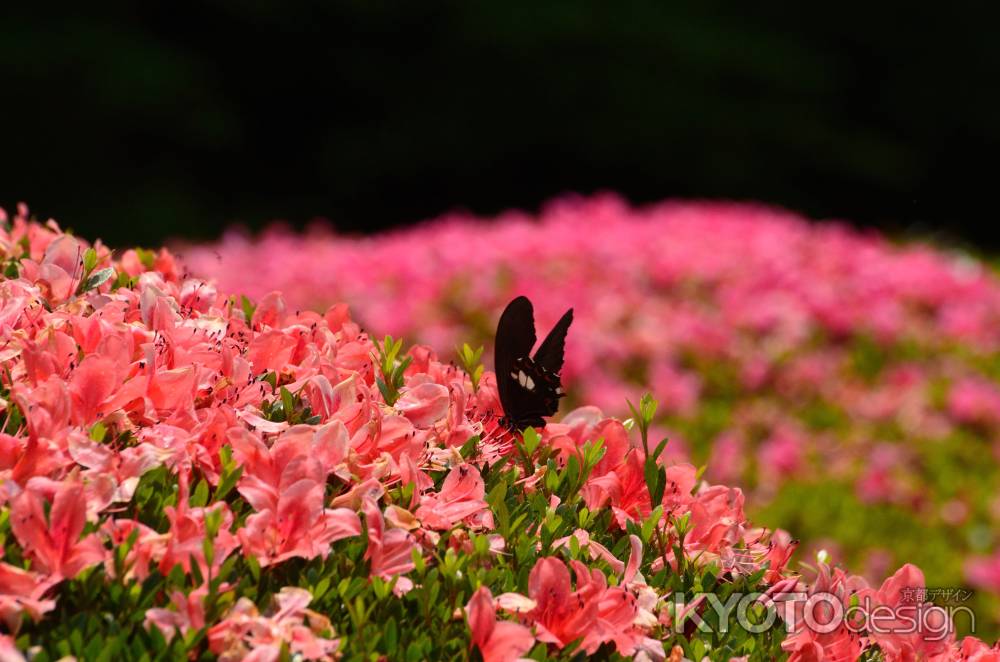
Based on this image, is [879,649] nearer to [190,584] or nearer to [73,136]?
[190,584]

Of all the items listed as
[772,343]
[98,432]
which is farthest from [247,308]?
[772,343]

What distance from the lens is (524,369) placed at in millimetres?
2551

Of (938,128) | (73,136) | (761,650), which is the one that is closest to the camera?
(761,650)

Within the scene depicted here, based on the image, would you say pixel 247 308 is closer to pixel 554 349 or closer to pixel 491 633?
pixel 554 349

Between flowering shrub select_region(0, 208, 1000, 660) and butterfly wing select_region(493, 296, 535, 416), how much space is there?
0.07 meters

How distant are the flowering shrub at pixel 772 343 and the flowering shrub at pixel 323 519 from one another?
12.1 feet

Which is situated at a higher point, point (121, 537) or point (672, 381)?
point (121, 537)

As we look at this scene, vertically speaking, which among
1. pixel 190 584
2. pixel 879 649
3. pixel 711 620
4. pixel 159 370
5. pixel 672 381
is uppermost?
pixel 159 370

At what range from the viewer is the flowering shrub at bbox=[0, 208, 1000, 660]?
64.7 inches

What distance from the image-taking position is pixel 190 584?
1678 mm

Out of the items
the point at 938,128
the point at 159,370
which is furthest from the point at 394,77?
the point at 159,370

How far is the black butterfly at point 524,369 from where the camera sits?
248 cm

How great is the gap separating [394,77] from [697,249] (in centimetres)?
1027

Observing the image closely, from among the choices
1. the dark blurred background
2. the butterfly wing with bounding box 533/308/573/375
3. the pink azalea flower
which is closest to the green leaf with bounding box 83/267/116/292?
the butterfly wing with bounding box 533/308/573/375
